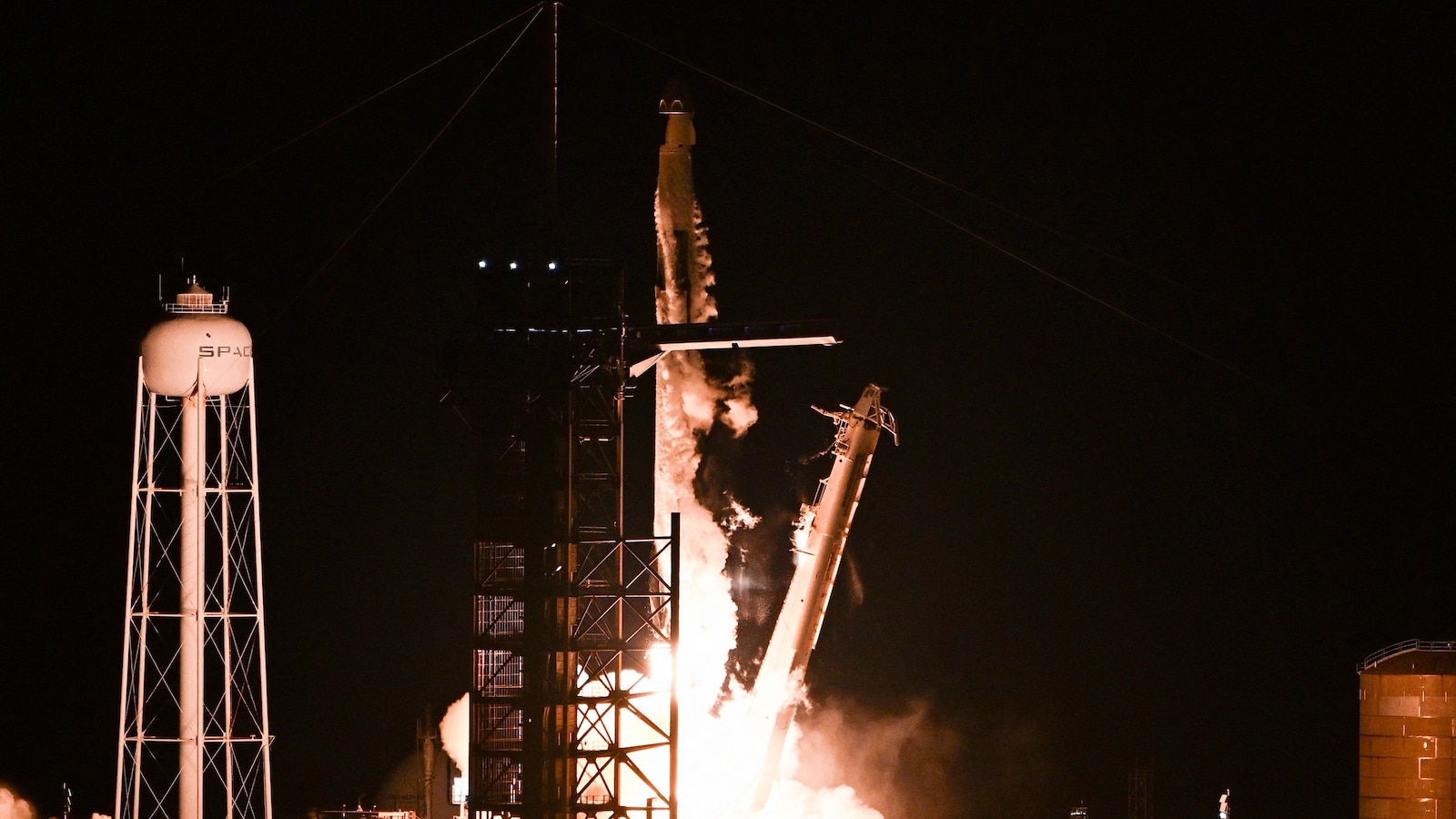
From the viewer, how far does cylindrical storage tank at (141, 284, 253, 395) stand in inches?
1277

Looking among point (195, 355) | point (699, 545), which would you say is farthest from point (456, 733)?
point (195, 355)

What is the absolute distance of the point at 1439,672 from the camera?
35.8m

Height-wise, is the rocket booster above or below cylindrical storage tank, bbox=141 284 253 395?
above

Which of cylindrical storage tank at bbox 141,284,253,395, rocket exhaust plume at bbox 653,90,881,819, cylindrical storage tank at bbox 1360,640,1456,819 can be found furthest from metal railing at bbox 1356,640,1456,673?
cylindrical storage tank at bbox 141,284,253,395

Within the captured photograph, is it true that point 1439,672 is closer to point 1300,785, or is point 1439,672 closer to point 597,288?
point 1300,785

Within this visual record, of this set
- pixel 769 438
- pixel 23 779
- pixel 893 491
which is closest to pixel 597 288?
pixel 769 438

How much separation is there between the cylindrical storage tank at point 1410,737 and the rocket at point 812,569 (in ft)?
27.2

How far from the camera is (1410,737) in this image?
3588cm

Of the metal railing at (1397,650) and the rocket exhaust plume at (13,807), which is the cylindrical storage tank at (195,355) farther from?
the metal railing at (1397,650)

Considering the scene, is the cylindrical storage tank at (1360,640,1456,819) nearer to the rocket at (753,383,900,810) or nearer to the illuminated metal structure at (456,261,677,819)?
the rocket at (753,383,900,810)

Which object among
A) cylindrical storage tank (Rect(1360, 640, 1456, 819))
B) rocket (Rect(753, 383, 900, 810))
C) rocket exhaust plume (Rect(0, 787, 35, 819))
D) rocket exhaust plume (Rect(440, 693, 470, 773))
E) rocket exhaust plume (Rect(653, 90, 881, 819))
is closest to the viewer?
rocket (Rect(753, 383, 900, 810))

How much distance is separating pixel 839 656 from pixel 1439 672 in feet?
35.6

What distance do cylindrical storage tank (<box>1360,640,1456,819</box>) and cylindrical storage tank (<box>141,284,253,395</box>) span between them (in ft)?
55.8

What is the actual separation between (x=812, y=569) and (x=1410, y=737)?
920 centimetres
